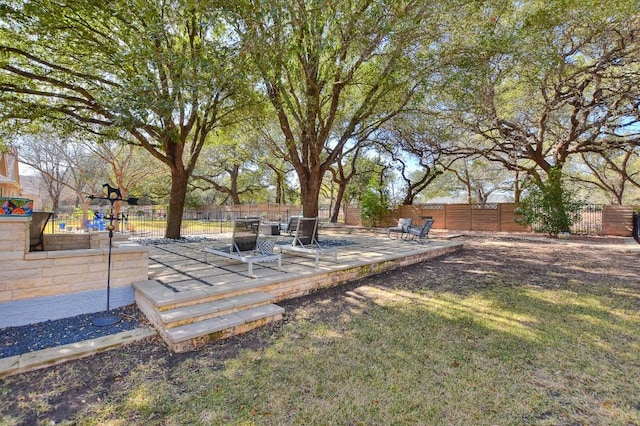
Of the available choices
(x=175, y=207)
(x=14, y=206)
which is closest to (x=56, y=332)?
(x=14, y=206)

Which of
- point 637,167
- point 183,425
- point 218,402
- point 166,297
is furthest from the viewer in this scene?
point 637,167

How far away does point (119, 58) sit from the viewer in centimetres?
532

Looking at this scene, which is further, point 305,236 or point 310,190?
point 310,190

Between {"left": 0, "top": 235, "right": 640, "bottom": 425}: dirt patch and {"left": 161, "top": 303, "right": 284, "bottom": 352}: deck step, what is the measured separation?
0.09m

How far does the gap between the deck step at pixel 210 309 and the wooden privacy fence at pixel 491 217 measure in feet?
31.8

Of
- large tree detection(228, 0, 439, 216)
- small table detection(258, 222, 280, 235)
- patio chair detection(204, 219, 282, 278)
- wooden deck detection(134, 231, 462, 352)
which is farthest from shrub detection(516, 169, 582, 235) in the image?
patio chair detection(204, 219, 282, 278)

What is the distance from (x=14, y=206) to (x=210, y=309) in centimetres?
245

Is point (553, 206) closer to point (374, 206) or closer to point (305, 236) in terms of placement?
point (374, 206)

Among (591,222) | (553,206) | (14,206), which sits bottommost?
(591,222)

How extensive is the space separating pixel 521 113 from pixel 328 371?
15050 millimetres

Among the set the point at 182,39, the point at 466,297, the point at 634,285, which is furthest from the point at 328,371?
the point at 182,39

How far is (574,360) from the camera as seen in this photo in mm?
2676

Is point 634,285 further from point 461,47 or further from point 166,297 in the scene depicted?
point 166,297

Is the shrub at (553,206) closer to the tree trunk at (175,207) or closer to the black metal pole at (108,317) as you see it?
the tree trunk at (175,207)
